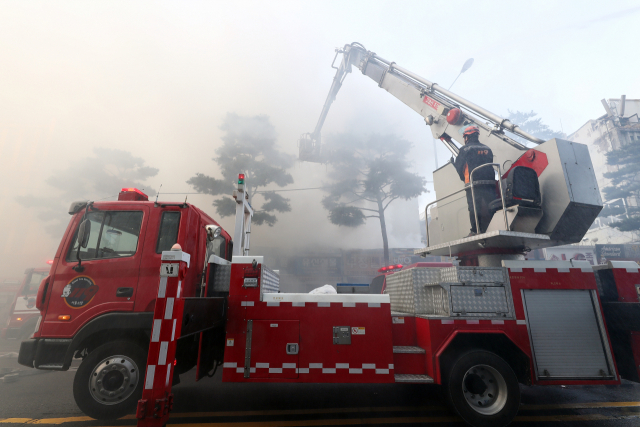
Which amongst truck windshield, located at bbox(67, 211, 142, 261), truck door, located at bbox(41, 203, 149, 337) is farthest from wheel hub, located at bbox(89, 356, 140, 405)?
truck windshield, located at bbox(67, 211, 142, 261)

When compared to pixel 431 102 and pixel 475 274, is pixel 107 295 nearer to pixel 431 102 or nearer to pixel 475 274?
pixel 475 274

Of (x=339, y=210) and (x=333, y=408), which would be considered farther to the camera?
(x=339, y=210)

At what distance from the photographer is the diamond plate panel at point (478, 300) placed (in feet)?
12.5

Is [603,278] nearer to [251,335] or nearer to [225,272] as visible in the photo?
[251,335]

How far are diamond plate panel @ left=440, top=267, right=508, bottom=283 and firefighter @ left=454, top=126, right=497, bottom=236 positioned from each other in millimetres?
804

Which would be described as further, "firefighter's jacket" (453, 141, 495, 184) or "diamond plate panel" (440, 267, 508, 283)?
"firefighter's jacket" (453, 141, 495, 184)

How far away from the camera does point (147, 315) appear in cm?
383

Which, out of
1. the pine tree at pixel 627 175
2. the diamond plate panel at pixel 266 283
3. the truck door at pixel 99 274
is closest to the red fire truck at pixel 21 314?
the truck door at pixel 99 274

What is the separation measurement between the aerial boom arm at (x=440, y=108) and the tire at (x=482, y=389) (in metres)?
3.31

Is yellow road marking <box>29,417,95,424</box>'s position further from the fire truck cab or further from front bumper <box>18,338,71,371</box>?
front bumper <box>18,338,71,371</box>

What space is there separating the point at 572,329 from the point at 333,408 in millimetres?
3339

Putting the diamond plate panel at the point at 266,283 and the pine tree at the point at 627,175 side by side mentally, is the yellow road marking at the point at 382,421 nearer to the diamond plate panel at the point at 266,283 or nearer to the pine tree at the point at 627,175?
the diamond plate panel at the point at 266,283

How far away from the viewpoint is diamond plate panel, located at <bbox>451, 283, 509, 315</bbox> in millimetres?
3820

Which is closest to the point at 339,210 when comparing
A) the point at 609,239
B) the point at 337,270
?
the point at 337,270
